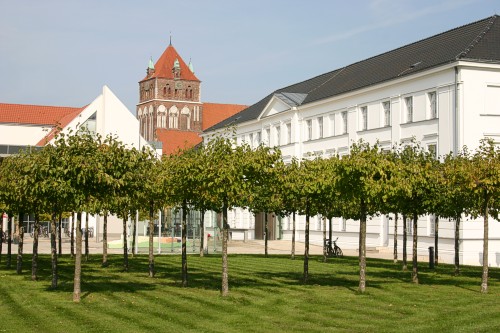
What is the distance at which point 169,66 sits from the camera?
16875 centimetres

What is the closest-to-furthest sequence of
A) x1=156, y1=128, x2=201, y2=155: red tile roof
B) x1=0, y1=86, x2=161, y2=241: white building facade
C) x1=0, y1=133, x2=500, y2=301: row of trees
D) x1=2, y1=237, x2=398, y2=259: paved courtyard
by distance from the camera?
1. x1=0, y1=133, x2=500, y2=301: row of trees
2. x1=2, y1=237, x2=398, y2=259: paved courtyard
3. x1=0, y1=86, x2=161, y2=241: white building facade
4. x1=156, y1=128, x2=201, y2=155: red tile roof

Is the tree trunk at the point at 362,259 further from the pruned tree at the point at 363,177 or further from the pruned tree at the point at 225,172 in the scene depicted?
the pruned tree at the point at 225,172

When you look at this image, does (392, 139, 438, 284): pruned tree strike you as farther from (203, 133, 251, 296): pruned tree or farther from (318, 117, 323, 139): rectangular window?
(318, 117, 323, 139): rectangular window

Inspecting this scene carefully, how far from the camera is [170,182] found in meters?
27.1

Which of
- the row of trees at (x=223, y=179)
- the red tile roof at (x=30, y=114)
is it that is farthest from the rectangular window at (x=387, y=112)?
the red tile roof at (x=30, y=114)

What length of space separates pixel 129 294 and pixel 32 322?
20.0 feet

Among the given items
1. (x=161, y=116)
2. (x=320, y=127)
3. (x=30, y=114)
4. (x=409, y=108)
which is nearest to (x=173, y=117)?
(x=161, y=116)

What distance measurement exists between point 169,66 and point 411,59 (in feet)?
366

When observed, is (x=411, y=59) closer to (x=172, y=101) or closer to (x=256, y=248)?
(x=256, y=248)

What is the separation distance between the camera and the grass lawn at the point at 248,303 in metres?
19.5

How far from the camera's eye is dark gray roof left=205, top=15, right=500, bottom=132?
5381cm

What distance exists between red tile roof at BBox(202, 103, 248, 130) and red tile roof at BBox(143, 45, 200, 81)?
6573mm

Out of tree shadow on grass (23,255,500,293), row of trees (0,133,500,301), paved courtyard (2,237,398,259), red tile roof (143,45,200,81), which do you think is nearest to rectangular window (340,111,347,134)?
paved courtyard (2,237,398,259)

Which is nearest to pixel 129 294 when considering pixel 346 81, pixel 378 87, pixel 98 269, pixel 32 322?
pixel 32 322
